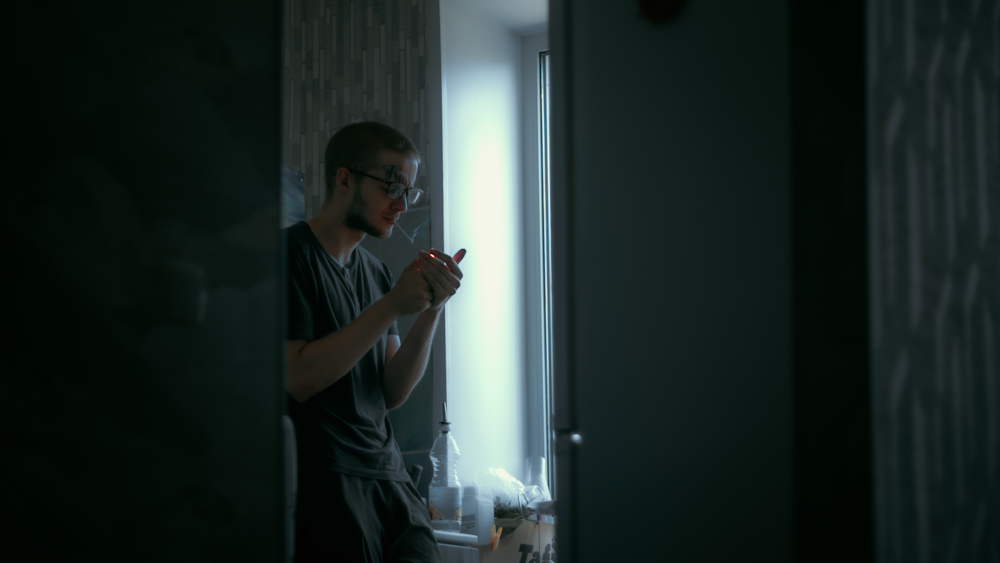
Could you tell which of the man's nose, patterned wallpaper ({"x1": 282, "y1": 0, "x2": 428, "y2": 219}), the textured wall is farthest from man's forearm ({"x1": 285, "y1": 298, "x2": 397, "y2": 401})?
patterned wallpaper ({"x1": 282, "y1": 0, "x2": 428, "y2": 219})

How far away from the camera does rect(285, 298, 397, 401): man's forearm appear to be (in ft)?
3.51

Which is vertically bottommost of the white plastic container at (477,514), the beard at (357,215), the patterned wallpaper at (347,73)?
the white plastic container at (477,514)

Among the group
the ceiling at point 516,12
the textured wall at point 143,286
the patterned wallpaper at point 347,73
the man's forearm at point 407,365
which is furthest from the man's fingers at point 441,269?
the ceiling at point 516,12

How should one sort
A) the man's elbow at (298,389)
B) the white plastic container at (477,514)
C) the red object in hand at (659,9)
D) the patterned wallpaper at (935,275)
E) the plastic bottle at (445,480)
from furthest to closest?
1. the plastic bottle at (445,480)
2. the white plastic container at (477,514)
3. the man's elbow at (298,389)
4. the red object in hand at (659,9)
5. the patterned wallpaper at (935,275)

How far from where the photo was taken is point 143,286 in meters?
0.38

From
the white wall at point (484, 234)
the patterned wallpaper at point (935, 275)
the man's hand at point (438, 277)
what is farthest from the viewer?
the white wall at point (484, 234)

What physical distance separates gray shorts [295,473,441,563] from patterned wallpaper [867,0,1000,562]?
83 cm

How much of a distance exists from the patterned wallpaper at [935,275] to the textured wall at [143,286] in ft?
1.70

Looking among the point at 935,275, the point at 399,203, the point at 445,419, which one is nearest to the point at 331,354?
the point at 399,203

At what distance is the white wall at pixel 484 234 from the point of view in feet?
7.00

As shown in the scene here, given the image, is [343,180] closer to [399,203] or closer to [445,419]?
[399,203]

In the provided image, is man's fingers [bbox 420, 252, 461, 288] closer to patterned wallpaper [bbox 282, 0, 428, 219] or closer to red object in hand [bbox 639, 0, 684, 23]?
red object in hand [bbox 639, 0, 684, 23]

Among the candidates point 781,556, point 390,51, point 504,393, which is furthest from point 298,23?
point 781,556

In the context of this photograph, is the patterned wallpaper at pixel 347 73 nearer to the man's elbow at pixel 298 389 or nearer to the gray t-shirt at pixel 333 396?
the gray t-shirt at pixel 333 396
